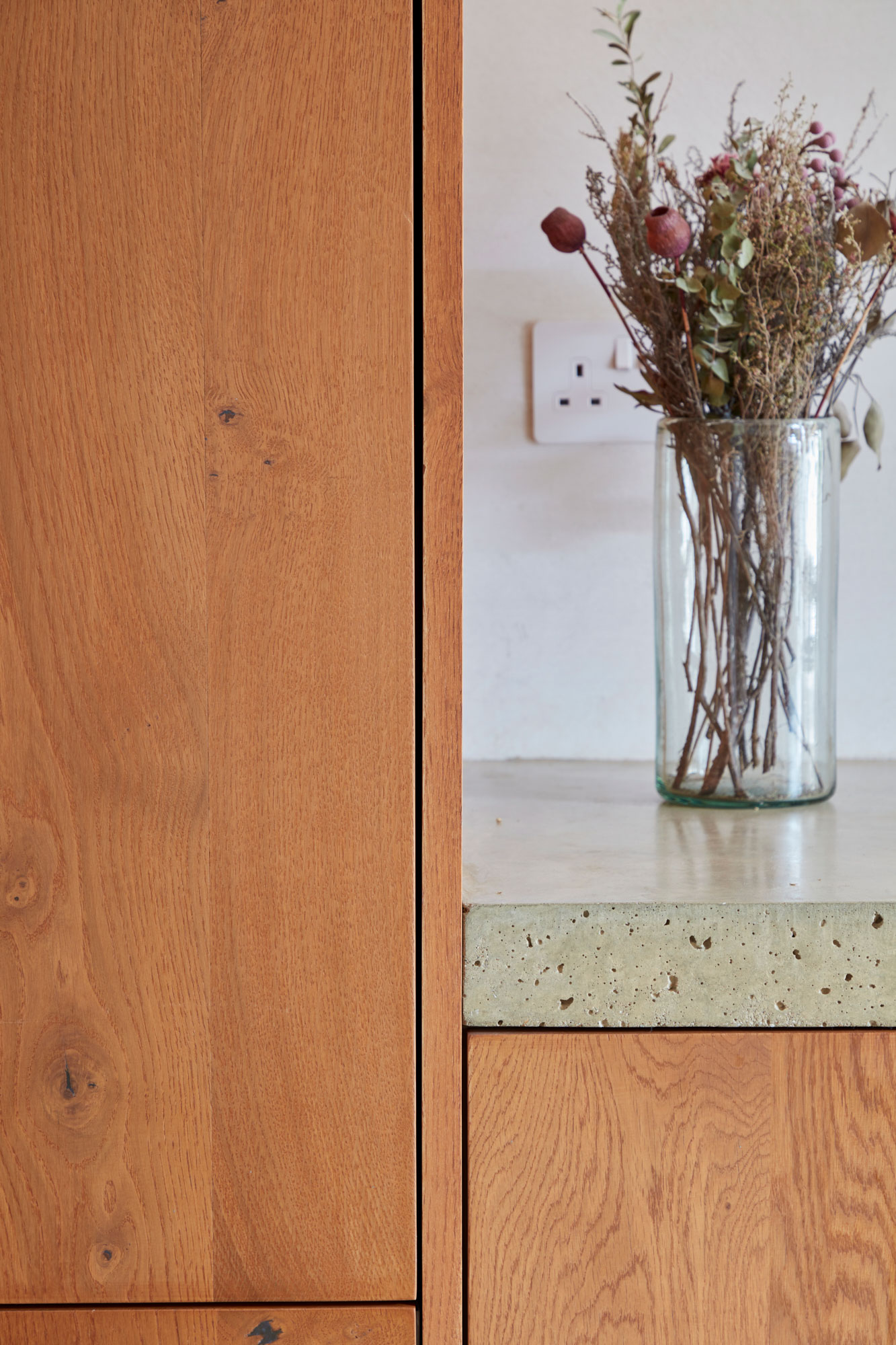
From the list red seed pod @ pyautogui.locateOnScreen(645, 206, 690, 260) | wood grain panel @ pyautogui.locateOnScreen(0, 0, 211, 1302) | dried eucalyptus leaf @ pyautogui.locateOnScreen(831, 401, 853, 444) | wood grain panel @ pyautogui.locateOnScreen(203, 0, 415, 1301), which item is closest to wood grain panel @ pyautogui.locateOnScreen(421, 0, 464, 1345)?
wood grain panel @ pyautogui.locateOnScreen(203, 0, 415, 1301)

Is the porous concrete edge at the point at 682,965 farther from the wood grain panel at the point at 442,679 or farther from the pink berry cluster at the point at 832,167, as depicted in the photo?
the pink berry cluster at the point at 832,167

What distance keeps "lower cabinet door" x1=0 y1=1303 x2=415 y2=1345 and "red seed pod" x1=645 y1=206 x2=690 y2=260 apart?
0.68 meters

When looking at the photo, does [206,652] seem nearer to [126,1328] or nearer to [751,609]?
[126,1328]

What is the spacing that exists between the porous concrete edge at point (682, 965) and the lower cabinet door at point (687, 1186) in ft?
0.04

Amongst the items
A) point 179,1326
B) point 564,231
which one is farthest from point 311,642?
point 564,231

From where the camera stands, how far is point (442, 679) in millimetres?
550

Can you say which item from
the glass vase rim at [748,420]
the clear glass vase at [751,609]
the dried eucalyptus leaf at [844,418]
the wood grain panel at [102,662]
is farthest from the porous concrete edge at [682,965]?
the dried eucalyptus leaf at [844,418]

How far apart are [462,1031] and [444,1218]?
0.10 m

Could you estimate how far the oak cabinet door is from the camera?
1.73ft

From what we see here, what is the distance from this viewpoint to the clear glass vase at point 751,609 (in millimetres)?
830

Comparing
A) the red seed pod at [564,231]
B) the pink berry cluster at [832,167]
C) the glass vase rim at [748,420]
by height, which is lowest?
the glass vase rim at [748,420]

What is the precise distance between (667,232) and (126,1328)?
737 mm

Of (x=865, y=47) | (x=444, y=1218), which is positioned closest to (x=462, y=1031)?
(x=444, y=1218)

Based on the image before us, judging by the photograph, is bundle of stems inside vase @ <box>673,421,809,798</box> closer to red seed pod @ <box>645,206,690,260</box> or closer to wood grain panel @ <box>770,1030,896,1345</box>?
red seed pod @ <box>645,206,690,260</box>
